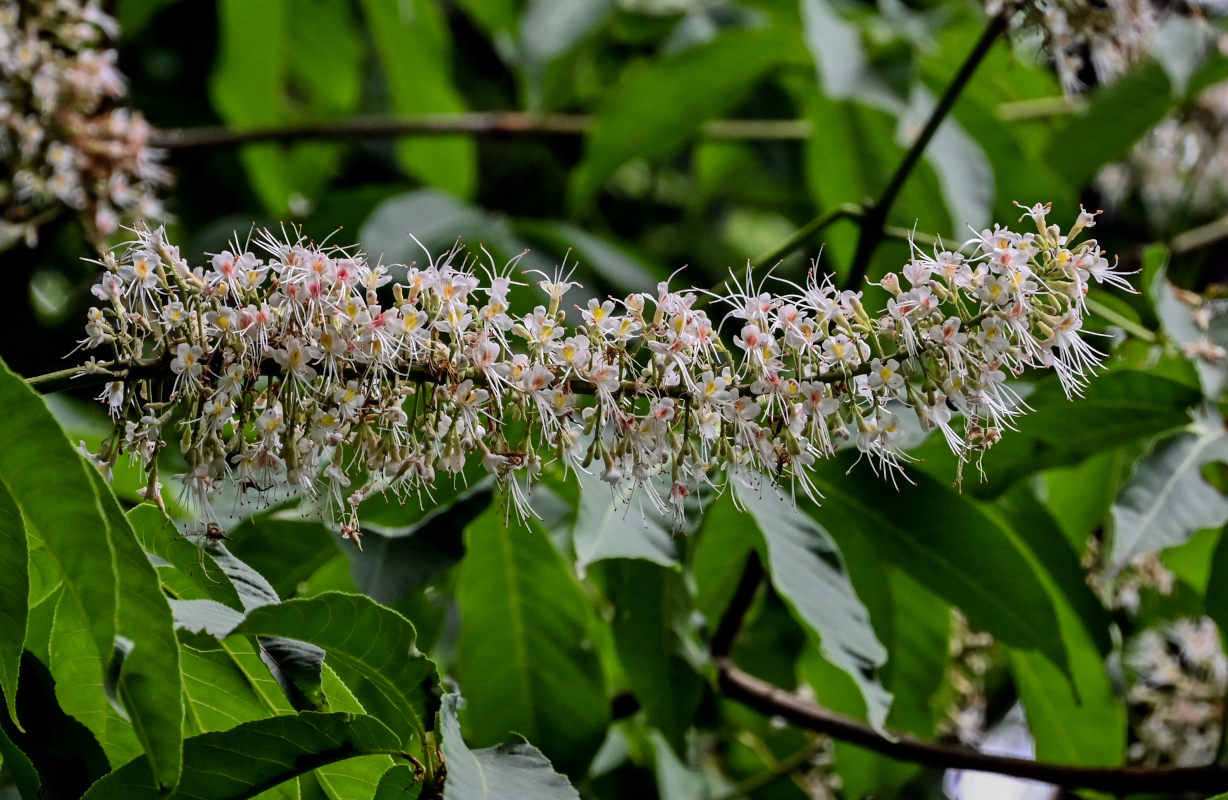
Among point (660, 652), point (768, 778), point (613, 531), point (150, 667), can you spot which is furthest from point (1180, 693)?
point (150, 667)

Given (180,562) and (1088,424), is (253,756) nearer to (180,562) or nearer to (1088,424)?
(180,562)

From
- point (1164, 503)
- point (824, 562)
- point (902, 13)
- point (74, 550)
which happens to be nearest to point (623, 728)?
point (824, 562)

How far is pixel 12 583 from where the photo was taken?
1.03 metres

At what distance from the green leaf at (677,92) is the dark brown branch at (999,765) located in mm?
1306

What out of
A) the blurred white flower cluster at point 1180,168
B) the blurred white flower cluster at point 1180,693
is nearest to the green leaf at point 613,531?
the blurred white flower cluster at point 1180,693

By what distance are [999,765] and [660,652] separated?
52cm

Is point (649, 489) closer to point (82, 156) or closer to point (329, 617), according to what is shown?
point (329, 617)

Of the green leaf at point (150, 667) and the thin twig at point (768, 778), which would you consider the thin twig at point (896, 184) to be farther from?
the green leaf at point (150, 667)

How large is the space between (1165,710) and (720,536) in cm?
182

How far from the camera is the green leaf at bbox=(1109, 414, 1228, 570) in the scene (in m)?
1.59

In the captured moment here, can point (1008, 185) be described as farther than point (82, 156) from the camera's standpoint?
Yes

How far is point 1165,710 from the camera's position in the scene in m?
2.95

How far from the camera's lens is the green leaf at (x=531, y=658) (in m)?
1.68

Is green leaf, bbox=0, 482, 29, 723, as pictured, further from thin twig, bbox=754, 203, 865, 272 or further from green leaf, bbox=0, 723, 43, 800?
thin twig, bbox=754, 203, 865, 272
